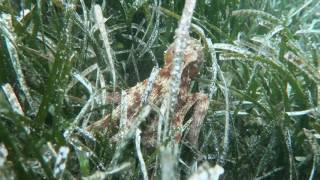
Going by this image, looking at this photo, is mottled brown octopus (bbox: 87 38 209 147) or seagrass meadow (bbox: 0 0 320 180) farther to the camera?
mottled brown octopus (bbox: 87 38 209 147)

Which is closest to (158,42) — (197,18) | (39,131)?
(197,18)

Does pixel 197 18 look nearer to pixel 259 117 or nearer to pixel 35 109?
pixel 259 117

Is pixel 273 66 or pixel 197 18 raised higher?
pixel 197 18

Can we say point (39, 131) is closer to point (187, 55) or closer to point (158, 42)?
point (187, 55)

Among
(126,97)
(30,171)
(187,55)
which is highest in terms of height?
(187,55)

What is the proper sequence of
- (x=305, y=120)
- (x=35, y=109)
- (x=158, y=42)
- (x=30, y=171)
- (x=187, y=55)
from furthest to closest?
(x=158, y=42) < (x=305, y=120) < (x=187, y=55) < (x=35, y=109) < (x=30, y=171)

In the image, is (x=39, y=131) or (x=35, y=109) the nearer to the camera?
(x=39, y=131)

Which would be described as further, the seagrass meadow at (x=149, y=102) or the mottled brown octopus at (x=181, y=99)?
the mottled brown octopus at (x=181, y=99)

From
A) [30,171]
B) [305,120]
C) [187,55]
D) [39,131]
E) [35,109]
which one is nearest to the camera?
[30,171]
